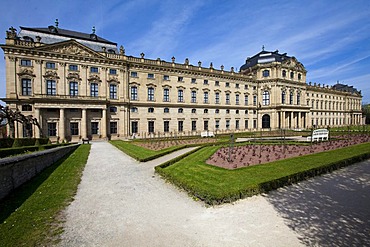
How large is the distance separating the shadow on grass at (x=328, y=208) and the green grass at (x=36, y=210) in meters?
6.20

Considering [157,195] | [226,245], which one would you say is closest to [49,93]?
[157,195]

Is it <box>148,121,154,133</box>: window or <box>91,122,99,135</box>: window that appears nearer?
<box>91,122,99,135</box>: window

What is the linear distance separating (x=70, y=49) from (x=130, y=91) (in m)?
11.2

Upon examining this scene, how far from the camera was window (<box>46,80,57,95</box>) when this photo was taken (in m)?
27.6

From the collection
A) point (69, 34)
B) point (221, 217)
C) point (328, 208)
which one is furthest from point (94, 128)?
point (328, 208)

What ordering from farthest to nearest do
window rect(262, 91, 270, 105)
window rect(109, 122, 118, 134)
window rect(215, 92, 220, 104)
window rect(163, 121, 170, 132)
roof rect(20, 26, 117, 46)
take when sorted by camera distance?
window rect(262, 91, 270, 105) → window rect(215, 92, 220, 104) → window rect(163, 121, 170, 132) → window rect(109, 122, 118, 134) → roof rect(20, 26, 117, 46)

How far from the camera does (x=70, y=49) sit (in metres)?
28.3

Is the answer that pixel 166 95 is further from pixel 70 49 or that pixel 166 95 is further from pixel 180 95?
pixel 70 49

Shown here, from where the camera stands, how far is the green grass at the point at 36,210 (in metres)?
4.21

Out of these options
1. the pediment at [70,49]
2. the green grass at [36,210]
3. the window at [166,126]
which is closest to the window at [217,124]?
the window at [166,126]

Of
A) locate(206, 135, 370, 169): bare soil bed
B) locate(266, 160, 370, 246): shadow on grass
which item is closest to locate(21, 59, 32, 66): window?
locate(206, 135, 370, 169): bare soil bed

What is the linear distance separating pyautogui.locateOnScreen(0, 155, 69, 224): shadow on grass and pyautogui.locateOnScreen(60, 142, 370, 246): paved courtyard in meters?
1.65

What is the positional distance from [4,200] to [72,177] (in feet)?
9.50

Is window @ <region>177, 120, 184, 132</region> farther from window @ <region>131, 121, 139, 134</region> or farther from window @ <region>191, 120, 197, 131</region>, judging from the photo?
window @ <region>131, 121, 139, 134</region>
